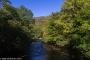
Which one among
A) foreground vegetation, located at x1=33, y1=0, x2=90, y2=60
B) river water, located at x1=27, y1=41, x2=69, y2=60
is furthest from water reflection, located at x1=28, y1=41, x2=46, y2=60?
foreground vegetation, located at x1=33, y1=0, x2=90, y2=60

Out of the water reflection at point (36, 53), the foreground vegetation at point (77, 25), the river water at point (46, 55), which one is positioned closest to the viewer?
the foreground vegetation at point (77, 25)

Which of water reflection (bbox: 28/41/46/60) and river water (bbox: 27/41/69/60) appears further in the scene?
water reflection (bbox: 28/41/46/60)

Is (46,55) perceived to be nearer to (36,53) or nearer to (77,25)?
(36,53)

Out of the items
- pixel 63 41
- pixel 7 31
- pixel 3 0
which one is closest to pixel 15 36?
pixel 7 31

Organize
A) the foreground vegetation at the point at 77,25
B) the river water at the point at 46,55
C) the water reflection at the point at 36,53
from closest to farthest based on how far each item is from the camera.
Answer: the foreground vegetation at the point at 77,25 → the river water at the point at 46,55 → the water reflection at the point at 36,53

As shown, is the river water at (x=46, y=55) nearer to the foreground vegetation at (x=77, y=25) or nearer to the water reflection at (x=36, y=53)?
the water reflection at (x=36, y=53)

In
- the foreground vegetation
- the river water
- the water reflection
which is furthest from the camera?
the water reflection

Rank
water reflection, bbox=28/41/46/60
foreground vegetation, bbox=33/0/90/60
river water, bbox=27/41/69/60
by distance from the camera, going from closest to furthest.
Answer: foreground vegetation, bbox=33/0/90/60 → river water, bbox=27/41/69/60 → water reflection, bbox=28/41/46/60

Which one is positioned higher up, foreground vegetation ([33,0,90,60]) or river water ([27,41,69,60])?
foreground vegetation ([33,0,90,60])

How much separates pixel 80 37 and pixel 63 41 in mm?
12654

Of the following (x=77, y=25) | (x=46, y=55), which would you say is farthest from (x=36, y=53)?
(x=77, y=25)

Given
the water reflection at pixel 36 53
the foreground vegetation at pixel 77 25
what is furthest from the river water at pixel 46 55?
the foreground vegetation at pixel 77 25

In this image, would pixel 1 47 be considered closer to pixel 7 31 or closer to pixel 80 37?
pixel 7 31

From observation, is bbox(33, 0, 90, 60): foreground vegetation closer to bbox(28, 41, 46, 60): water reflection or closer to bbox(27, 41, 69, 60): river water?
bbox(27, 41, 69, 60): river water
